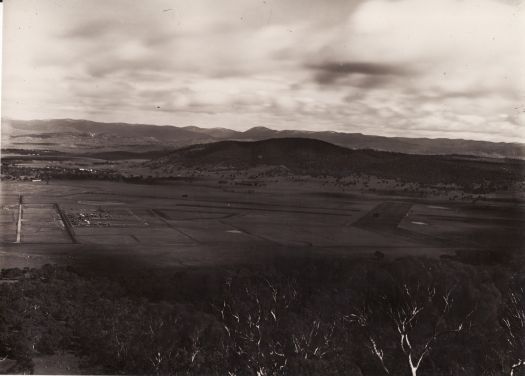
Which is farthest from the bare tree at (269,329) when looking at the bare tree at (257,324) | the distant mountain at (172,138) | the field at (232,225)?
the distant mountain at (172,138)

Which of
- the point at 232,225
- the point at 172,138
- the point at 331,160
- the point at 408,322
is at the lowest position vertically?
the point at 408,322

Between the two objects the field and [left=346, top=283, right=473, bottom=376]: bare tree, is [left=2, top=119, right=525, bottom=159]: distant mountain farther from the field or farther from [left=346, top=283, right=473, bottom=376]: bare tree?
[left=346, top=283, right=473, bottom=376]: bare tree

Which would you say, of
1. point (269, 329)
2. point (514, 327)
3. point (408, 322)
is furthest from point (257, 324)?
point (514, 327)

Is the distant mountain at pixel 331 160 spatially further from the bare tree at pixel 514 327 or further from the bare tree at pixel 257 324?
the bare tree at pixel 257 324

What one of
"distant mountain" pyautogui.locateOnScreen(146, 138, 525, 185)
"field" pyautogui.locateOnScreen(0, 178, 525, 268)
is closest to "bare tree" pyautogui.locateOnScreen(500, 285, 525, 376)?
"field" pyautogui.locateOnScreen(0, 178, 525, 268)

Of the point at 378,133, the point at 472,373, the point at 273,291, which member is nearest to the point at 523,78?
the point at 378,133

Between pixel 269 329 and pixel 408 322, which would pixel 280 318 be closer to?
pixel 269 329
